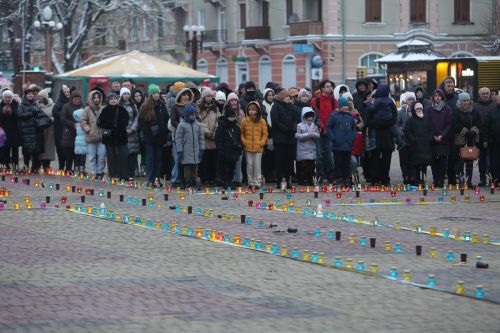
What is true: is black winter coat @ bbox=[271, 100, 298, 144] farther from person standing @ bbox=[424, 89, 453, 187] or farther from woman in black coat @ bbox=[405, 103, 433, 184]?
person standing @ bbox=[424, 89, 453, 187]

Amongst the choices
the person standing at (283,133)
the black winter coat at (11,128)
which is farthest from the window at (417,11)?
the person standing at (283,133)

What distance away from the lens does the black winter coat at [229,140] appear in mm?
22734

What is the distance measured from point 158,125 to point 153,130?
0.44 feet

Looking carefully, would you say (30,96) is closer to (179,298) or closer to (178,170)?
(178,170)

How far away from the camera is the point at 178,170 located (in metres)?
23.0

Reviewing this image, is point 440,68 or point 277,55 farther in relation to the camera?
point 277,55

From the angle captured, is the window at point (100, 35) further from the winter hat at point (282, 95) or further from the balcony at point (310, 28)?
the winter hat at point (282, 95)

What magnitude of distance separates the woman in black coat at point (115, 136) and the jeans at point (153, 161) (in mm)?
795

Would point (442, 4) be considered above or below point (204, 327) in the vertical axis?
above

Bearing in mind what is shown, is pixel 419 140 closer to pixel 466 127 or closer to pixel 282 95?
pixel 466 127

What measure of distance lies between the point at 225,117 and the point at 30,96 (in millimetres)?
→ 5466

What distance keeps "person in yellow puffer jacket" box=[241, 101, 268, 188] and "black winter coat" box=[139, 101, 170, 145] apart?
1692 millimetres

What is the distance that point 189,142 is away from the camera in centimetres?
2255

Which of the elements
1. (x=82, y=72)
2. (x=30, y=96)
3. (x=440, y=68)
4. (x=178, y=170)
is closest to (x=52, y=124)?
(x=30, y=96)
